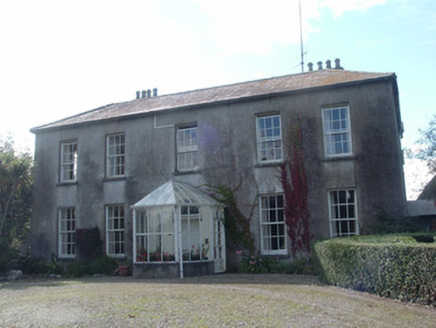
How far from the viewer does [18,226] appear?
72.3 feet

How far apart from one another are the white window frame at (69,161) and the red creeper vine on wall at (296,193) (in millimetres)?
10118

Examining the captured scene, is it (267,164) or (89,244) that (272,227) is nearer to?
(267,164)

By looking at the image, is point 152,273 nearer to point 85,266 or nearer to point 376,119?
point 85,266

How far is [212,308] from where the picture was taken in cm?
898

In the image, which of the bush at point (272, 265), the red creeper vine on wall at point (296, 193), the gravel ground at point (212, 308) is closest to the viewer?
the gravel ground at point (212, 308)

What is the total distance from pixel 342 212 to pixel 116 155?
393 inches

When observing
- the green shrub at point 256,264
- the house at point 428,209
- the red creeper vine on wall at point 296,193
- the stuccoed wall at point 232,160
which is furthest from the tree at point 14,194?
the house at point 428,209

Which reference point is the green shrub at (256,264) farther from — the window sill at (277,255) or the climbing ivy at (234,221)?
the climbing ivy at (234,221)

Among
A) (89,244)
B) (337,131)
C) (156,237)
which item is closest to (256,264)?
(156,237)

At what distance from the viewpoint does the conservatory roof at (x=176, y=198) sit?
16.2m

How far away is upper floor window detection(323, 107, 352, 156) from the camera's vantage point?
1678 centimetres

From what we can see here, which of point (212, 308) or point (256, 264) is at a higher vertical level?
point (256, 264)

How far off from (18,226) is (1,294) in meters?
10.2

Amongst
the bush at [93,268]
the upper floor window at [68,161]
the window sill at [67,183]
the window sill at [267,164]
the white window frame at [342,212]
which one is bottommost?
the bush at [93,268]
